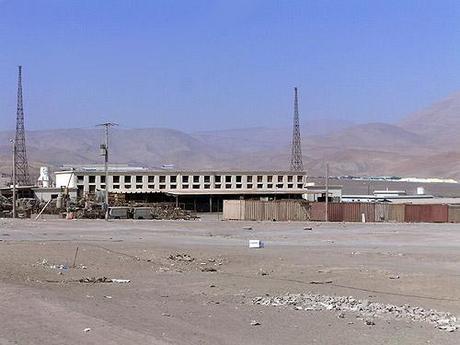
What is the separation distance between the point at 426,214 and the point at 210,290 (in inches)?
2268

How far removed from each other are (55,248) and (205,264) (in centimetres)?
822

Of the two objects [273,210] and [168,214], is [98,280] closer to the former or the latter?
[273,210]

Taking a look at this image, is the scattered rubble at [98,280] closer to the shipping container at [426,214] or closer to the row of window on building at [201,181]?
the shipping container at [426,214]

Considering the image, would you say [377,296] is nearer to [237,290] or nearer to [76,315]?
[237,290]

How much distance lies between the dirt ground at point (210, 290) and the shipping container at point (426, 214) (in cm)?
3585

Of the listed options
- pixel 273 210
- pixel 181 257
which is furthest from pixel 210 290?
pixel 273 210

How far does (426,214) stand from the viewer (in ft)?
244

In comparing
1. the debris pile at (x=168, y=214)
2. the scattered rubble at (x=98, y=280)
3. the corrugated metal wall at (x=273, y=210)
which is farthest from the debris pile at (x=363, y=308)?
the debris pile at (x=168, y=214)

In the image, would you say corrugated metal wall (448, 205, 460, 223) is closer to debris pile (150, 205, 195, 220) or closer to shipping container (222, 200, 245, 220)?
shipping container (222, 200, 245, 220)

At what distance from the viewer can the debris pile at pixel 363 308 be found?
49.8 feet

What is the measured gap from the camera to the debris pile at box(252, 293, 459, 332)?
1517 cm

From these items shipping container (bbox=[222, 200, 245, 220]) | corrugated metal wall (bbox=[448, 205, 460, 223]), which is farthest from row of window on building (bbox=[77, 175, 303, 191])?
corrugated metal wall (bbox=[448, 205, 460, 223])

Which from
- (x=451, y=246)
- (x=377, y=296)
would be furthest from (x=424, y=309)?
(x=451, y=246)

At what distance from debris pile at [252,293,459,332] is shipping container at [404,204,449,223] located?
57.4 metres
